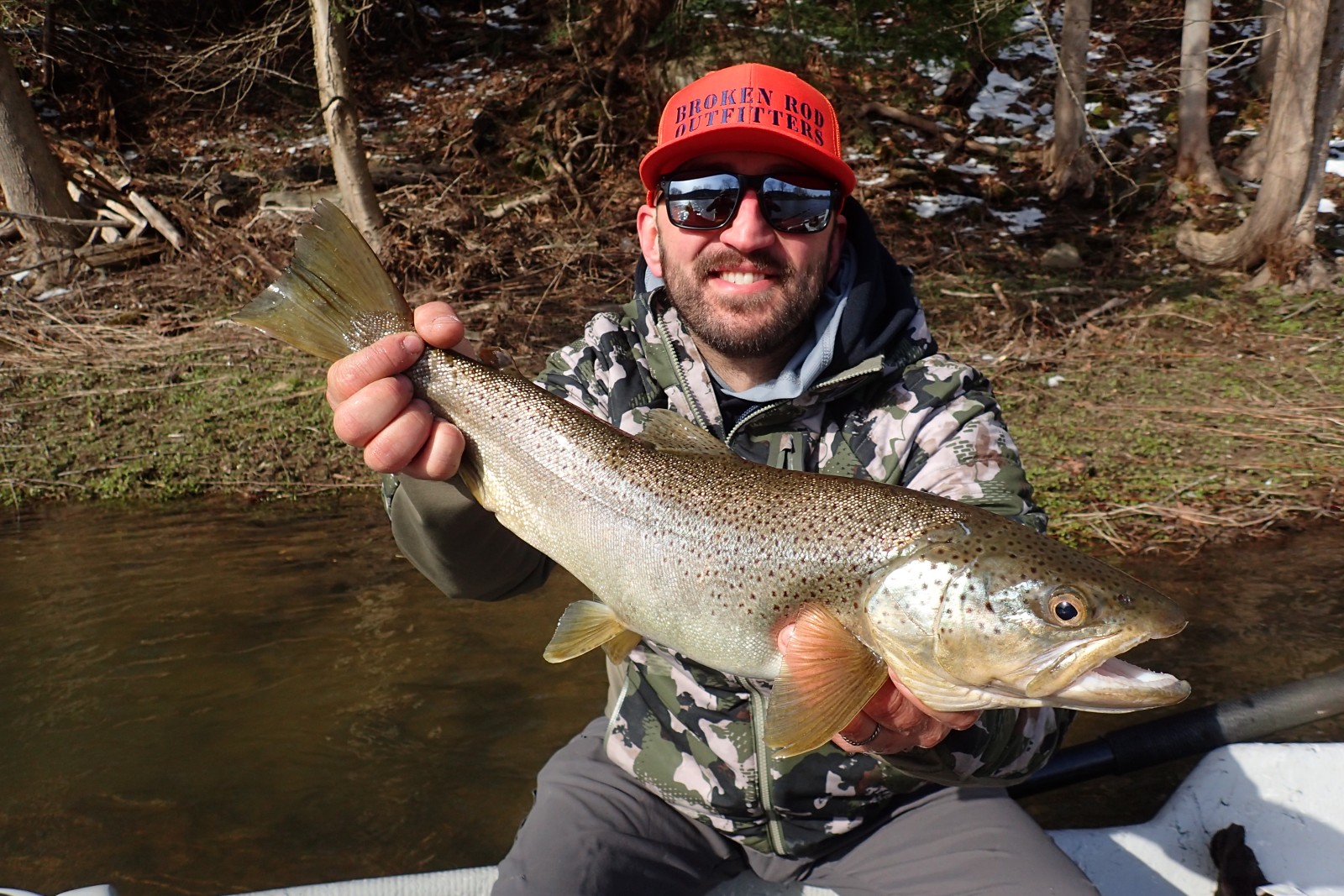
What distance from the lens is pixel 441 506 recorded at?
2.59m

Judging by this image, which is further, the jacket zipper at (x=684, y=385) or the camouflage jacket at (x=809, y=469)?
the jacket zipper at (x=684, y=385)

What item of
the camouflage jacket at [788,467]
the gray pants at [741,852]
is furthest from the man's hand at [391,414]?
the gray pants at [741,852]

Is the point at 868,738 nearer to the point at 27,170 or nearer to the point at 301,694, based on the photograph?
the point at 301,694

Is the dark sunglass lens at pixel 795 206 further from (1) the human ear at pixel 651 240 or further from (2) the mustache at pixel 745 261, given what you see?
(1) the human ear at pixel 651 240

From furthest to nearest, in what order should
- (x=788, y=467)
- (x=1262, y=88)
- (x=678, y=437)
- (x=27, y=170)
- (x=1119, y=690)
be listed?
1. (x=1262, y=88)
2. (x=27, y=170)
3. (x=788, y=467)
4. (x=678, y=437)
5. (x=1119, y=690)

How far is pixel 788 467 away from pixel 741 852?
3.77ft

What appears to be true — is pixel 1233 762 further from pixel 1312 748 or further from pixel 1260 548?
pixel 1260 548

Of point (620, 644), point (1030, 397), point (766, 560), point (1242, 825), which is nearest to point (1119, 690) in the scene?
point (766, 560)

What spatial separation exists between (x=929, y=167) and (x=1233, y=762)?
441 inches

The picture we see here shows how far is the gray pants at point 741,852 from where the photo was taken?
2.69 metres

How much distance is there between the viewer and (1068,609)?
2051 millimetres

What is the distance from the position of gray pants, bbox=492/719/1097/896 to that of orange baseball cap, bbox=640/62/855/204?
187 cm

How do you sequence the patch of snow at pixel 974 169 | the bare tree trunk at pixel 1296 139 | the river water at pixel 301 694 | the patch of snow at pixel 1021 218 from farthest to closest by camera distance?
the patch of snow at pixel 974 169
the patch of snow at pixel 1021 218
the bare tree trunk at pixel 1296 139
the river water at pixel 301 694

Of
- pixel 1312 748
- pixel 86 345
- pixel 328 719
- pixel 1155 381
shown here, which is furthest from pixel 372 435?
pixel 86 345
